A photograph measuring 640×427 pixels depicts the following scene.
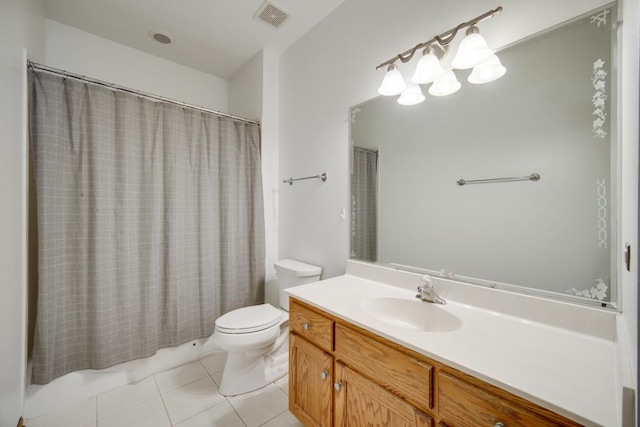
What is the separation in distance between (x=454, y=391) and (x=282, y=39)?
2.50 m

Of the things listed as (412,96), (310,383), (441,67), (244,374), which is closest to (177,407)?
(244,374)

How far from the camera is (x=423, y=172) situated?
4.33ft

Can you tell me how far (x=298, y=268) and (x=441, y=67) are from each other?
1466 mm

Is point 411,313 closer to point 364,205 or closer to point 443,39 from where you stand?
point 364,205

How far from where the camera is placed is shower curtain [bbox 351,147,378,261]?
1.54 metres

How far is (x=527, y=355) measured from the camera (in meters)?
0.72

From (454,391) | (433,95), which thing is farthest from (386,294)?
(433,95)

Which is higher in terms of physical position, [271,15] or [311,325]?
[271,15]

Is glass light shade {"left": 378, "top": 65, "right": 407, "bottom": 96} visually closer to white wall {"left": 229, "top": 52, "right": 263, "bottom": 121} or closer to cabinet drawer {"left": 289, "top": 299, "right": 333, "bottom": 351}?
cabinet drawer {"left": 289, "top": 299, "right": 333, "bottom": 351}

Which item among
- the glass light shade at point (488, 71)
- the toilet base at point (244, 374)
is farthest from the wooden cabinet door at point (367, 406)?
the glass light shade at point (488, 71)

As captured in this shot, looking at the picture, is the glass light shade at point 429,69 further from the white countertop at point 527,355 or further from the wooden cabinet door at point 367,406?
the wooden cabinet door at point 367,406

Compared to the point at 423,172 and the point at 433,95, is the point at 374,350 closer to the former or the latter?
the point at 423,172

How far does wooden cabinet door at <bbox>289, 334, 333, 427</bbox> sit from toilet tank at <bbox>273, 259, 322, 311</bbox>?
523 millimetres

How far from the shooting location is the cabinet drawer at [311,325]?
1082mm
